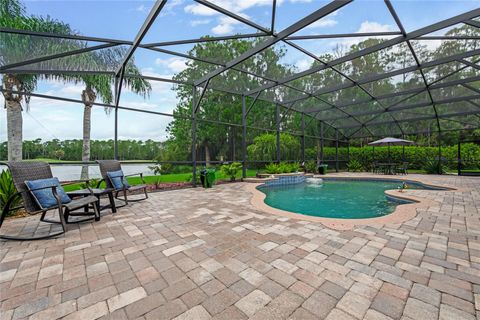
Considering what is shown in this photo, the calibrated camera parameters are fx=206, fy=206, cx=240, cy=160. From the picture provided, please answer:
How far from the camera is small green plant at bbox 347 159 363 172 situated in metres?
15.5

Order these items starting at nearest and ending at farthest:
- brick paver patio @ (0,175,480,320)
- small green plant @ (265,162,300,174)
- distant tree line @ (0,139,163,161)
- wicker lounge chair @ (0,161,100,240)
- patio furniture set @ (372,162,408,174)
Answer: brick paver patio @ (0,175,480,320), wicker lounge chair @ (0,161,100,240), distant tree line @ (0,139,163,161), small green plant @ (265,162,300,174), patio furniture set @ (372,162,408,174)

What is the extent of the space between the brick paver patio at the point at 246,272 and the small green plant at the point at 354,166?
512 inches

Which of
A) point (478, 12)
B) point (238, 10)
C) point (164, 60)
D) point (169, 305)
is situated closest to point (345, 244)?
point (169, 305)

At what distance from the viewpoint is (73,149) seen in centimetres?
687

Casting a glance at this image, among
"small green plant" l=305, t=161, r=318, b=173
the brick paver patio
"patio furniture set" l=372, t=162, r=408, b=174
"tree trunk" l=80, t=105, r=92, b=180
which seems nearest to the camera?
the brick paver patio

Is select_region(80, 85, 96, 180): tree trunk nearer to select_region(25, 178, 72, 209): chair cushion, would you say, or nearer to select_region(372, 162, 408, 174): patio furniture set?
select_region(25, 178, 72, 209): chair cushion

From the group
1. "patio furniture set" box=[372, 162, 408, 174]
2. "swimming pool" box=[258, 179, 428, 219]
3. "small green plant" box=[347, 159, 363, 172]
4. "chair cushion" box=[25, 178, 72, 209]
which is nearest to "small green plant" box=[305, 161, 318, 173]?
"patio furniture set" box=[372, 162, 408, 174]

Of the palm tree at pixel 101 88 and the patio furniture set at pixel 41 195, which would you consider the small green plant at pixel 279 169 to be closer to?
the palm tree at pixel 101 88

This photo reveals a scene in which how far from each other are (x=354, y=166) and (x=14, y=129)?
18.3 metres

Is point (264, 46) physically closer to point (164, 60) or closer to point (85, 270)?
point (164, 60)

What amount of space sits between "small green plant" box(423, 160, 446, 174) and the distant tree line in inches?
630

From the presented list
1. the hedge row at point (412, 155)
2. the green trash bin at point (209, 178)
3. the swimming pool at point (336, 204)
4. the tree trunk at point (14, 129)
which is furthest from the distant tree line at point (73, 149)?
the hedge row at point (412, 155)

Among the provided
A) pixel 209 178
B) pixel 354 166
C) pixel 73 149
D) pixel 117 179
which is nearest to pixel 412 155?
pixel 354 166

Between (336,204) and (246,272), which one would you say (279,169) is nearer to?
(336,204)
